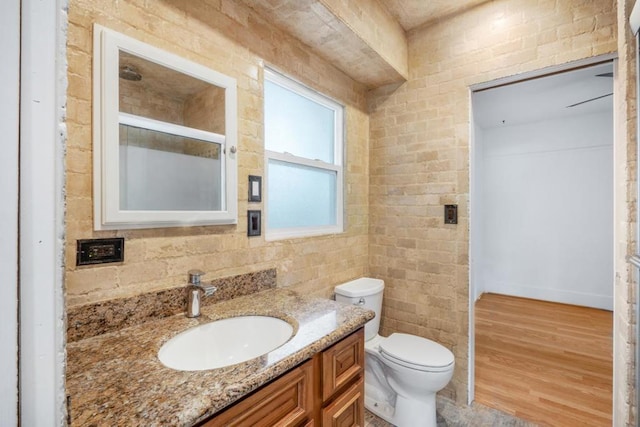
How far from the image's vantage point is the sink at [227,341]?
1082 millimetres

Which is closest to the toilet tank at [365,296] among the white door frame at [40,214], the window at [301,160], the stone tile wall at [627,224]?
the window at [301,160]

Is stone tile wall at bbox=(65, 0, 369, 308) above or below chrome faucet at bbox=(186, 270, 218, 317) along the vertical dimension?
above

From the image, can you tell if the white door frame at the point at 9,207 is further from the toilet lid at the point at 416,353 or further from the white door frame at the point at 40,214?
the toilet lid at the point at 416,353

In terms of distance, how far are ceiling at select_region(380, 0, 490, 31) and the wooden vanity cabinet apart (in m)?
2.06

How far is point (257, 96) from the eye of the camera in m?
1.61

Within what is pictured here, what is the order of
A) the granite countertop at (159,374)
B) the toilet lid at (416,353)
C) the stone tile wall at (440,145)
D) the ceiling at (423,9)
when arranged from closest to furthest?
the granite countertop at (159,374) → the toilet lid at (416,353) → the stone tile wall at (440,145) → the ceiling at (423,9)

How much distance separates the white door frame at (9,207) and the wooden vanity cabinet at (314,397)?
0.53 m

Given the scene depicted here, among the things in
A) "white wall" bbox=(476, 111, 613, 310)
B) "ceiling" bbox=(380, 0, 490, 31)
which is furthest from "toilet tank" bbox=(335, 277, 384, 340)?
"white wall" bbox=(476, 111, 613, 310)

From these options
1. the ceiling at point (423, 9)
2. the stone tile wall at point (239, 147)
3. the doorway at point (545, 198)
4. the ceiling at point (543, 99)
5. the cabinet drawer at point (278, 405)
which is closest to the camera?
the cabinet drawer at point (278, 405)

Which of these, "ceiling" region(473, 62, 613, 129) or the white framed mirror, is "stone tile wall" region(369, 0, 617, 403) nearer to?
"ceiling" region(473, 62, 613, 129)

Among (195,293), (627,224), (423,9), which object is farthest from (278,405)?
(423,9)

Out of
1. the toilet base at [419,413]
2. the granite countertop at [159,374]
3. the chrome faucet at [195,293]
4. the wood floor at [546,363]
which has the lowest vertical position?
the wood floor at [546,363]

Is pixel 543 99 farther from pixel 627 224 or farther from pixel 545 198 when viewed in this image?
pixel 627 224

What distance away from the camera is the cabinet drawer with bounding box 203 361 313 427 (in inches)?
31.2
